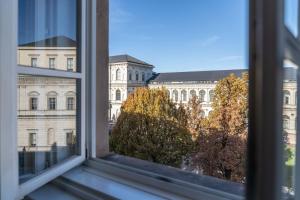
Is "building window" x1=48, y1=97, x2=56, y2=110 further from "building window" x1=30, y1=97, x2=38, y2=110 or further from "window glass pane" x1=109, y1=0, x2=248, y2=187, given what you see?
"window glass pane" x1=109, y1=0, x2=248, y2=187

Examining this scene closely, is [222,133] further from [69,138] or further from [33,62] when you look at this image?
[33,62]

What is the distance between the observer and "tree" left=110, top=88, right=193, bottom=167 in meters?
5.96

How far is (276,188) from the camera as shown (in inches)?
13.4

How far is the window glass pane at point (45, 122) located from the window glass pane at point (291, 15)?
0.94 metres

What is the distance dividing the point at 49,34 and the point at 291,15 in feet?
3.68

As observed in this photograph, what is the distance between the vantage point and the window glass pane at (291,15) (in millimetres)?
365

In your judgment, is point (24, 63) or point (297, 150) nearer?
point (297, 150)

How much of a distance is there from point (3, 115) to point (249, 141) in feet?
2.74

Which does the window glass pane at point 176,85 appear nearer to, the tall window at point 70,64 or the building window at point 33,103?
the tall window at point 70,64

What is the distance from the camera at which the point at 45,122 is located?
1.32 m

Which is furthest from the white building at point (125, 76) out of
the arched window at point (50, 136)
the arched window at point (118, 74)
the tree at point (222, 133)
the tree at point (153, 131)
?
the arched window at point (50, 136)

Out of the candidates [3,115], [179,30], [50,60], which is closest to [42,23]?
[50,60]

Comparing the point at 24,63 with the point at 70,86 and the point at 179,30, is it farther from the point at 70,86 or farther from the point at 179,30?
the point at 179,30

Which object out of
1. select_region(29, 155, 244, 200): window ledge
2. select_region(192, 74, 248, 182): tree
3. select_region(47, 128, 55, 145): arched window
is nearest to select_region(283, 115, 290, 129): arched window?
select_region(29, 155, 244, 200): window ledge
